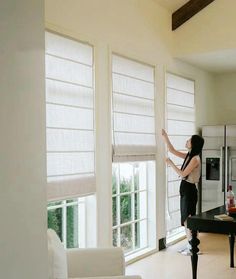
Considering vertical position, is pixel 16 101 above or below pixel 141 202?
above

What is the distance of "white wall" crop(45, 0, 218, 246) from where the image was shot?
399 centimetres

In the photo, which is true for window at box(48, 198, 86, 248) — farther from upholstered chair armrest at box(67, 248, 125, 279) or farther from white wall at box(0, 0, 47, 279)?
white wall at box(0, 0, 47, 279)

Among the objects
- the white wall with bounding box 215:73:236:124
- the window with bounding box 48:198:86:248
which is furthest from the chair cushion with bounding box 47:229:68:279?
the white wall with bounding box 215:73:236:124

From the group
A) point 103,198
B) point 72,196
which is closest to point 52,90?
point 72,196

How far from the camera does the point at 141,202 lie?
17.8 ft

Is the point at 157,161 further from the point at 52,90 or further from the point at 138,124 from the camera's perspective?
the point at 52,90

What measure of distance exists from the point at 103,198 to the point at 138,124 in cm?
110

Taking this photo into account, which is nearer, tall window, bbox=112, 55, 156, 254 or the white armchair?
the white armchair

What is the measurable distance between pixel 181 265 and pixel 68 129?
2.20 meters

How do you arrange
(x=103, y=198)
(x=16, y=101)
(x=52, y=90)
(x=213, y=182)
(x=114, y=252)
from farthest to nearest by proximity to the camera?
(x=213, y=182) < (x=103, y=198) < (x=52, y=90) < (x=114, y=252) < (x=16, y=101)

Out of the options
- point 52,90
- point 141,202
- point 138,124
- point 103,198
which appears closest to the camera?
point 52,90

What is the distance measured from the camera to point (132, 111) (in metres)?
4.86

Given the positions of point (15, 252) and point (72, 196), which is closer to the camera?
point (15, 252)

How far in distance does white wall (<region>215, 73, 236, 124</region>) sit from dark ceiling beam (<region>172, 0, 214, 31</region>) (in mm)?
1946
